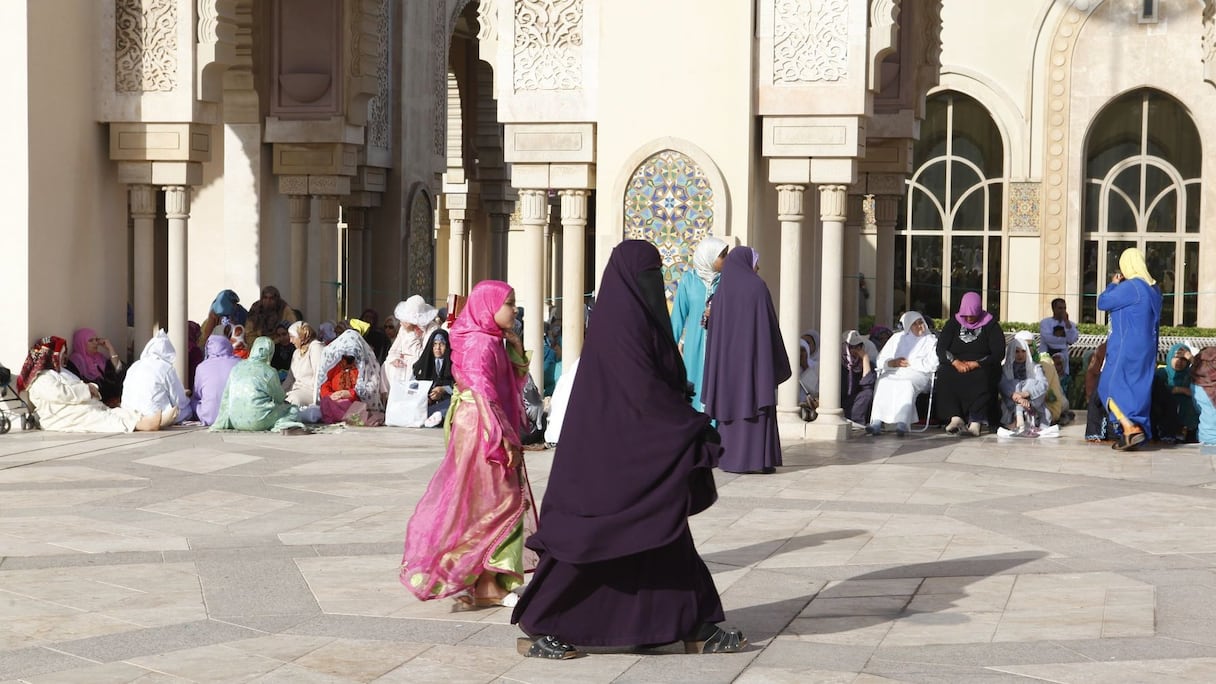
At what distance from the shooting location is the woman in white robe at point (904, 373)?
10.1m

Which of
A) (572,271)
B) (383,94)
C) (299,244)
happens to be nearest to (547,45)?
(572,271)

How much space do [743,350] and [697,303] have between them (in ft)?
2.23

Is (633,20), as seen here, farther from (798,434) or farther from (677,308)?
(798,434)

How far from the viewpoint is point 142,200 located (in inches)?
416

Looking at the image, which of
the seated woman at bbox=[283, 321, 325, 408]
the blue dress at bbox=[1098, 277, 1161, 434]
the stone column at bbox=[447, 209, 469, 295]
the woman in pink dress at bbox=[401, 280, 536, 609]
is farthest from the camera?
the stone column at bbox=[447, 209, 469, 295]

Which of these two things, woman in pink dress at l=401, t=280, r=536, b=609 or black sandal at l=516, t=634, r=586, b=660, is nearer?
black sandal at l=516, t=634, r=586, b=660

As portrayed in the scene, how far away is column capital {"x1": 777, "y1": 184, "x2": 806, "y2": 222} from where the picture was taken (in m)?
9.29

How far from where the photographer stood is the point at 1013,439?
A: 9.87 metres

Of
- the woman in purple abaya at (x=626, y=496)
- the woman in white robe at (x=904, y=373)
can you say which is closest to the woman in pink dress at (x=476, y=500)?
the woman in purple abaya at (x=626, y=496)

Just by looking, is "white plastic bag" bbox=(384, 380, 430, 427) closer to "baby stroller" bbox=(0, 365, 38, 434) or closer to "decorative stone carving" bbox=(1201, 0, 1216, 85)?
"baby stroller" bbox=(0, 365, 38, 434)

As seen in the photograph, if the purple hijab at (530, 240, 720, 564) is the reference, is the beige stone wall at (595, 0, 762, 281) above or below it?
above

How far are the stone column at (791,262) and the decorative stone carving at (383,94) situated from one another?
5714mm

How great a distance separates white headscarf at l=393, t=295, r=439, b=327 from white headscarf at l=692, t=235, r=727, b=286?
2.33 metres

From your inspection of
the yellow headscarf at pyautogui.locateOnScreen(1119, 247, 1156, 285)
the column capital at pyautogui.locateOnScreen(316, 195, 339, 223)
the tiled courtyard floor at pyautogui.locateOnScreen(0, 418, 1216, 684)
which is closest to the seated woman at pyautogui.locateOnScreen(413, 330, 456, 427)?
the tiled courtyard floor at pyautogui.locateOnScreen(0, 418, 1216, 684)
